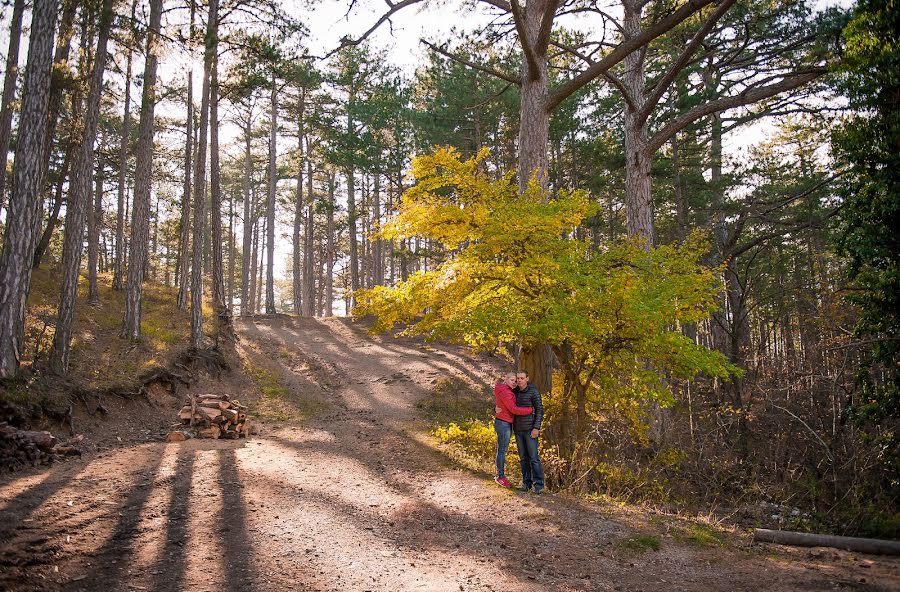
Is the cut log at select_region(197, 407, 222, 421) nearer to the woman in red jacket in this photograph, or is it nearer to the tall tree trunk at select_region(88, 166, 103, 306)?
the woman in red jacket

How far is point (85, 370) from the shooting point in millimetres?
10797

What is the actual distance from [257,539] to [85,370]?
26.7ft

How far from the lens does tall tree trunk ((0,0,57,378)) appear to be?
8.43 metres

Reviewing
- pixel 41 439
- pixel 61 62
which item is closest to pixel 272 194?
pixel 61 62

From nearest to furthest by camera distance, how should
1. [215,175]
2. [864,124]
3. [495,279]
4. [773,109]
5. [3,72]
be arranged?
[864,124]
[495,279]
[773,109]
[3,72]
[215,175]

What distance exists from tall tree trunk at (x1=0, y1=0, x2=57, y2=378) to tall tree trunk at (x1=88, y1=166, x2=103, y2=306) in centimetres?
866

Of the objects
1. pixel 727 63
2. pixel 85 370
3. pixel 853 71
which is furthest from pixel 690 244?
pixel 85 370

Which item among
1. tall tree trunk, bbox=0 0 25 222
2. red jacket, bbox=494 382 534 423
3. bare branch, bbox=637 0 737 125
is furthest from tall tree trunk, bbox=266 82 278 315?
red jacket, bbox=494 382 534 423

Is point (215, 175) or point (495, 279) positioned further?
point (215, 175)

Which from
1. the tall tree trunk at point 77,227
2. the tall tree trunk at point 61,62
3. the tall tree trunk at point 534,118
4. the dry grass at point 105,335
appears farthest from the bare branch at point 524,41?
the dry grass at point 105,335

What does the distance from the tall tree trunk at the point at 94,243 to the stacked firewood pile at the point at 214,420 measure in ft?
29.0

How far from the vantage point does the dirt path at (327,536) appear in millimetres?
4277

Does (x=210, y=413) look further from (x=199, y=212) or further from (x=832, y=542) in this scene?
(x=832, y=542)

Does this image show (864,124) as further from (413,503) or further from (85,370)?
(85,370)
